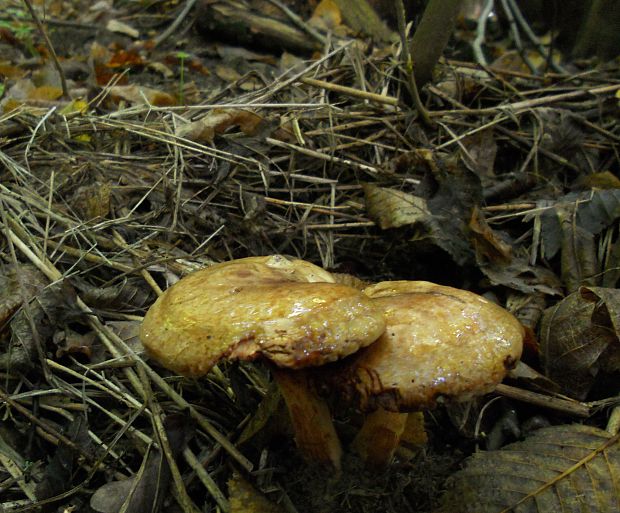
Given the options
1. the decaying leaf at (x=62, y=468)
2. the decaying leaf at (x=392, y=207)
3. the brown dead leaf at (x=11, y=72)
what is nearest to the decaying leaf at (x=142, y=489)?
the decaying leaf at (x=62, y=468)

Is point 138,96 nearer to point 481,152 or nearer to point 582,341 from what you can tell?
point 481,152

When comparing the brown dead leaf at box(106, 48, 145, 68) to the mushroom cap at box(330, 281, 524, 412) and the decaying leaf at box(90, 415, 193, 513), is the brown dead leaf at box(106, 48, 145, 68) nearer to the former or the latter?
the decaying leaf at box(90, 415, 193, 513)

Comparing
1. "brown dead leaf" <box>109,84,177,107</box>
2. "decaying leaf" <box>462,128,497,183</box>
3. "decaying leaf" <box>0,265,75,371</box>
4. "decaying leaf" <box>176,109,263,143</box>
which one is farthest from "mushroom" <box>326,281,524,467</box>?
"brown dead leaf" <box>109,84,177,107</box>

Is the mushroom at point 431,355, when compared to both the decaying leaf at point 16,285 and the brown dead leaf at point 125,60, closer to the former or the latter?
the decaying leaf at point 16,285

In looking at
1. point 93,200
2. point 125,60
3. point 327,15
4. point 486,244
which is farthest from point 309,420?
point 327,15

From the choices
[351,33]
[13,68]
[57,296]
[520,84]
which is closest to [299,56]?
[351,33]

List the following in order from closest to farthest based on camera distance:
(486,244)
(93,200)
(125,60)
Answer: (486,244)
(93,200)
(125,60)
